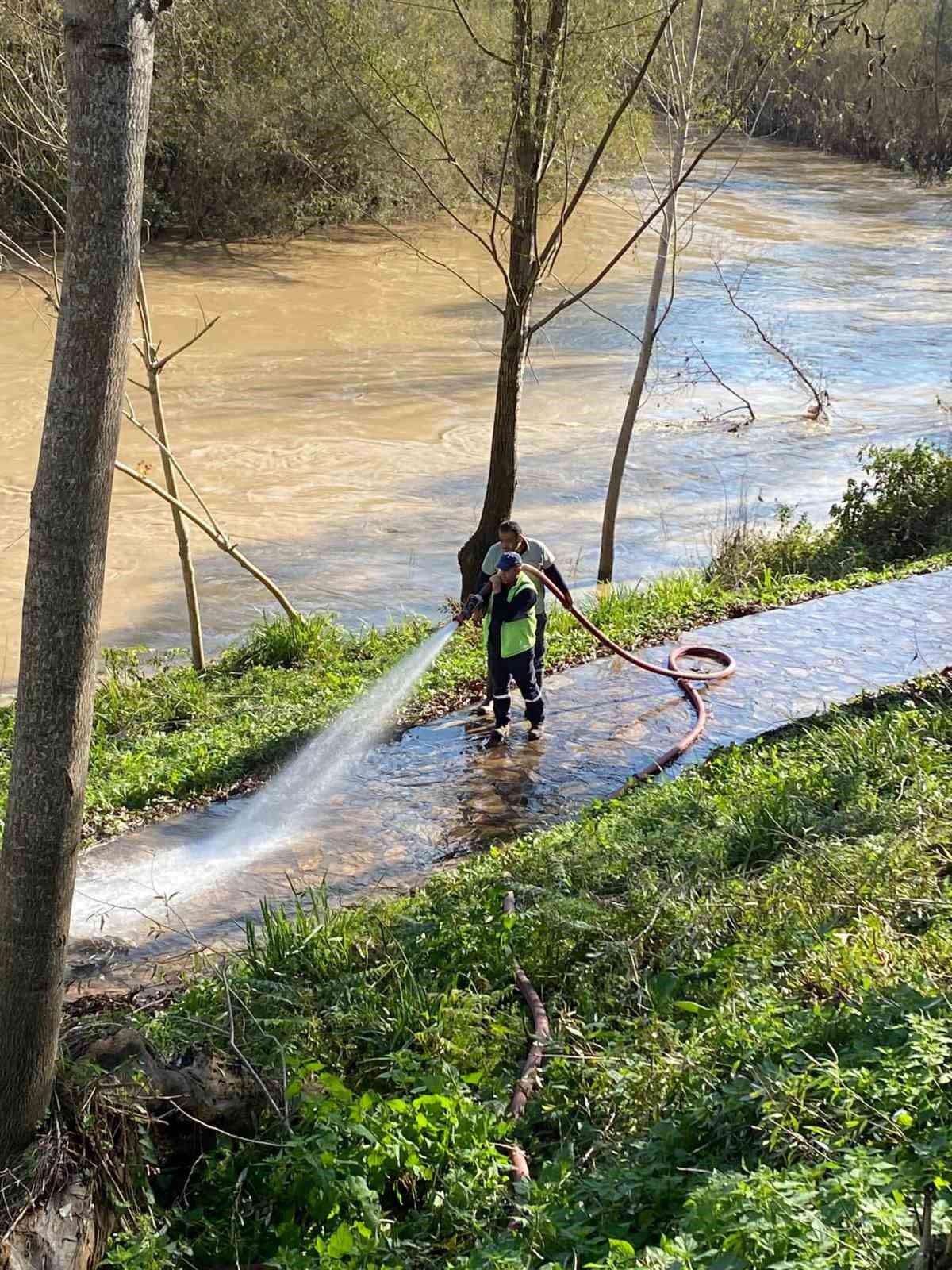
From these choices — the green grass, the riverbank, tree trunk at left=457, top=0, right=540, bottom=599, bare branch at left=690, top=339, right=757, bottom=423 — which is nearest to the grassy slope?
the riverbank

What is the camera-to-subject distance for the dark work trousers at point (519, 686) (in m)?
8.73

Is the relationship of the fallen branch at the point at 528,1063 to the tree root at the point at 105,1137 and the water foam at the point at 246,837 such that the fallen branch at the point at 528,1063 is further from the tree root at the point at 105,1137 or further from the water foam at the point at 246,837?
the water foam at the point at 246,837

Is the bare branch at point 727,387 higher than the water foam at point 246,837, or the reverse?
the bare branch at point 727,387

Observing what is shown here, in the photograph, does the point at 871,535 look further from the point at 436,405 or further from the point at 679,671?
the point at 436,405

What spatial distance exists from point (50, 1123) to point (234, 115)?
2987 centimetres

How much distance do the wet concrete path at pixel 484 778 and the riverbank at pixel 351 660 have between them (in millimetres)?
363

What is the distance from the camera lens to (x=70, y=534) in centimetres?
332

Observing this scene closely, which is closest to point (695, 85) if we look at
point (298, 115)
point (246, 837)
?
point (246, 837)

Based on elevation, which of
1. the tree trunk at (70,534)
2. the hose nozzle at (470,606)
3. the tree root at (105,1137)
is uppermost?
the tree trunk at (70,534)

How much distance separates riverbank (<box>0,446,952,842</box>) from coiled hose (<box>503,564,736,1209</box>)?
0.94 meters

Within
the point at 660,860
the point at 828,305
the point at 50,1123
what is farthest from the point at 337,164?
the point at 50,1123

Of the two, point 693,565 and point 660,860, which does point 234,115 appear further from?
point 660,860

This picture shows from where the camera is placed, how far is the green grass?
11.3ft

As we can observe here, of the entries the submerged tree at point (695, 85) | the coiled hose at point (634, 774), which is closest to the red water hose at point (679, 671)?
the coiled hose at point (634, 774)
